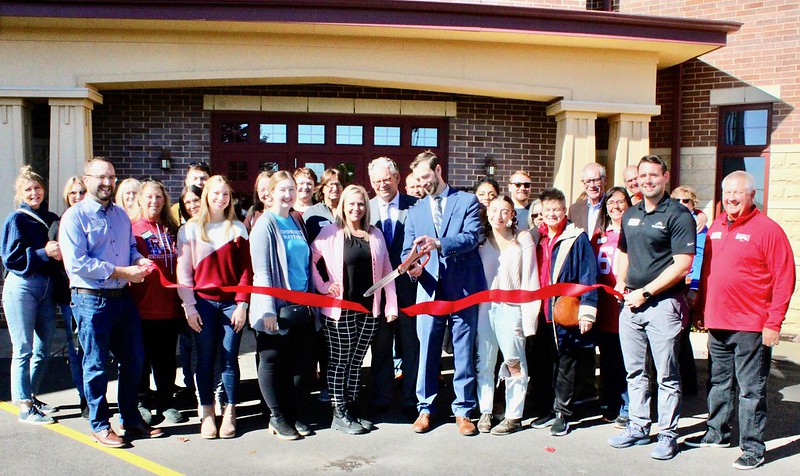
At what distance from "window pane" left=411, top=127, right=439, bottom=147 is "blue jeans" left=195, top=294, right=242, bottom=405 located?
17.2ft

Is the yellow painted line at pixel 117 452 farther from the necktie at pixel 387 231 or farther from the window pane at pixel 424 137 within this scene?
the window pane at pixel 424 137

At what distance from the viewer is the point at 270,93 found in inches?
357

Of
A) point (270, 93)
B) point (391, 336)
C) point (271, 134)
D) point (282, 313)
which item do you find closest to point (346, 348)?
point (391, 336)

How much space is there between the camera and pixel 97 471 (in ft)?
13.6

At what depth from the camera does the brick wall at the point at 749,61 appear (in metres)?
8.87

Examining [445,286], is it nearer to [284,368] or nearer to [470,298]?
[470,298]

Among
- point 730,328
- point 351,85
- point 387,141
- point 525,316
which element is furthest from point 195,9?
point 730,328

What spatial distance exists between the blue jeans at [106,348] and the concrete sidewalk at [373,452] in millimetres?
265

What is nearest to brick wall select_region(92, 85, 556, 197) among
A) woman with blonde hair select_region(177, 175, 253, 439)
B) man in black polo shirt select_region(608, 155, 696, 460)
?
woman with blonde hair select_region(177, 175, 253, 439)

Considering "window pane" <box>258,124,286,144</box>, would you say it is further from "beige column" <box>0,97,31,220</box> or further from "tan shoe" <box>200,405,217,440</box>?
"tan shoe" <box>200,405,217,440</box>

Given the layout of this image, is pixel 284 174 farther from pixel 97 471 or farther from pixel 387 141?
pixel 387 141

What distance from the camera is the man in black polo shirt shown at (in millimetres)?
4473

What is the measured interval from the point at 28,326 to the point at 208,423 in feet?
5.33

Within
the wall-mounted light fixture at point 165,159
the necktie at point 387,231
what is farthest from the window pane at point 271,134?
the necktie at point 387,231
